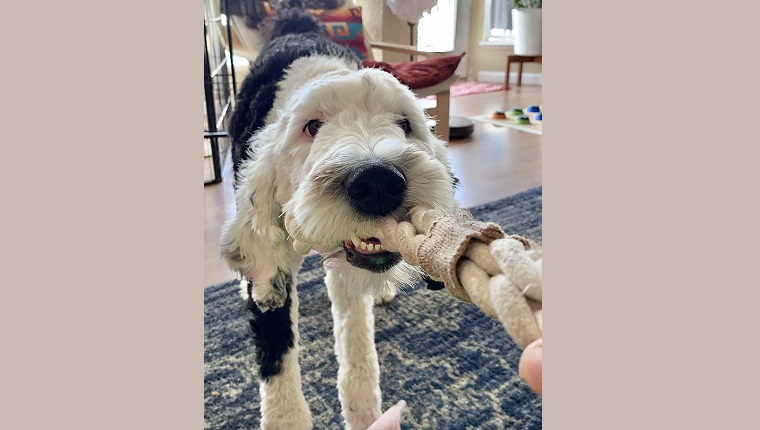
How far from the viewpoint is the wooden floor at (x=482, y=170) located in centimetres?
183

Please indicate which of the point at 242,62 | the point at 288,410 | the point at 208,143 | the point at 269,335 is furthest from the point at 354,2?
the point at 288,410

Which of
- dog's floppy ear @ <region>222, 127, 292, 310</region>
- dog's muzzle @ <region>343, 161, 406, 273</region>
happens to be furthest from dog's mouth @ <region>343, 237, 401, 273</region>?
dog's floppy ear @ <region>222, 127, 292, 310</region>

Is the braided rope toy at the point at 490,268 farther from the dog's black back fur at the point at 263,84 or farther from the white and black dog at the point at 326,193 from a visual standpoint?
the dog's black back fur at the point at 263,84

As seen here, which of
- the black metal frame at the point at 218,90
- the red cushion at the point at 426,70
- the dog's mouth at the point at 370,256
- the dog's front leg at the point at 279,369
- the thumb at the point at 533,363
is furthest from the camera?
the red cushion at the point at 426,70

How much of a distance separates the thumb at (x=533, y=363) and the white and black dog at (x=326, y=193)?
0.42m

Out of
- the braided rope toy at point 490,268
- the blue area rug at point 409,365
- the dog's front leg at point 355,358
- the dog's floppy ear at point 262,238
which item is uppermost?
the braided rope toy at point 490,268

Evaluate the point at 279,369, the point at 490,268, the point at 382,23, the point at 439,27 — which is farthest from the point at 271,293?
the point at 382,23

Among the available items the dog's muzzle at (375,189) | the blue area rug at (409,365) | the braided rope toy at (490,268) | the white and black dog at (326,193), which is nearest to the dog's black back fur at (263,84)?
the white and black dog at (326,193)

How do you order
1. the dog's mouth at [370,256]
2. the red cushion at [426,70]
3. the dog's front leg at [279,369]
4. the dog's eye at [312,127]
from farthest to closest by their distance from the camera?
the red cushion at [426,70]
the dog's front leg at [279,369]
the dog's eye at [312,127]
the dog's mouth at [370,256]

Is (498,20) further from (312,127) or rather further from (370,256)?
(370,256)

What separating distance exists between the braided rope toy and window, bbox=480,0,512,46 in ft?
2.08

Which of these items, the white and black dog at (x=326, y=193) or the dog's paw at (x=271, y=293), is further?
the dog's paw at (x=271, y=293)

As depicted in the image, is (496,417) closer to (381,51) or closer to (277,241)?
(277,241)

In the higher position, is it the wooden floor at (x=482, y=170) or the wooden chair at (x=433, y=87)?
the wooden chair at (x=433, y=87)
